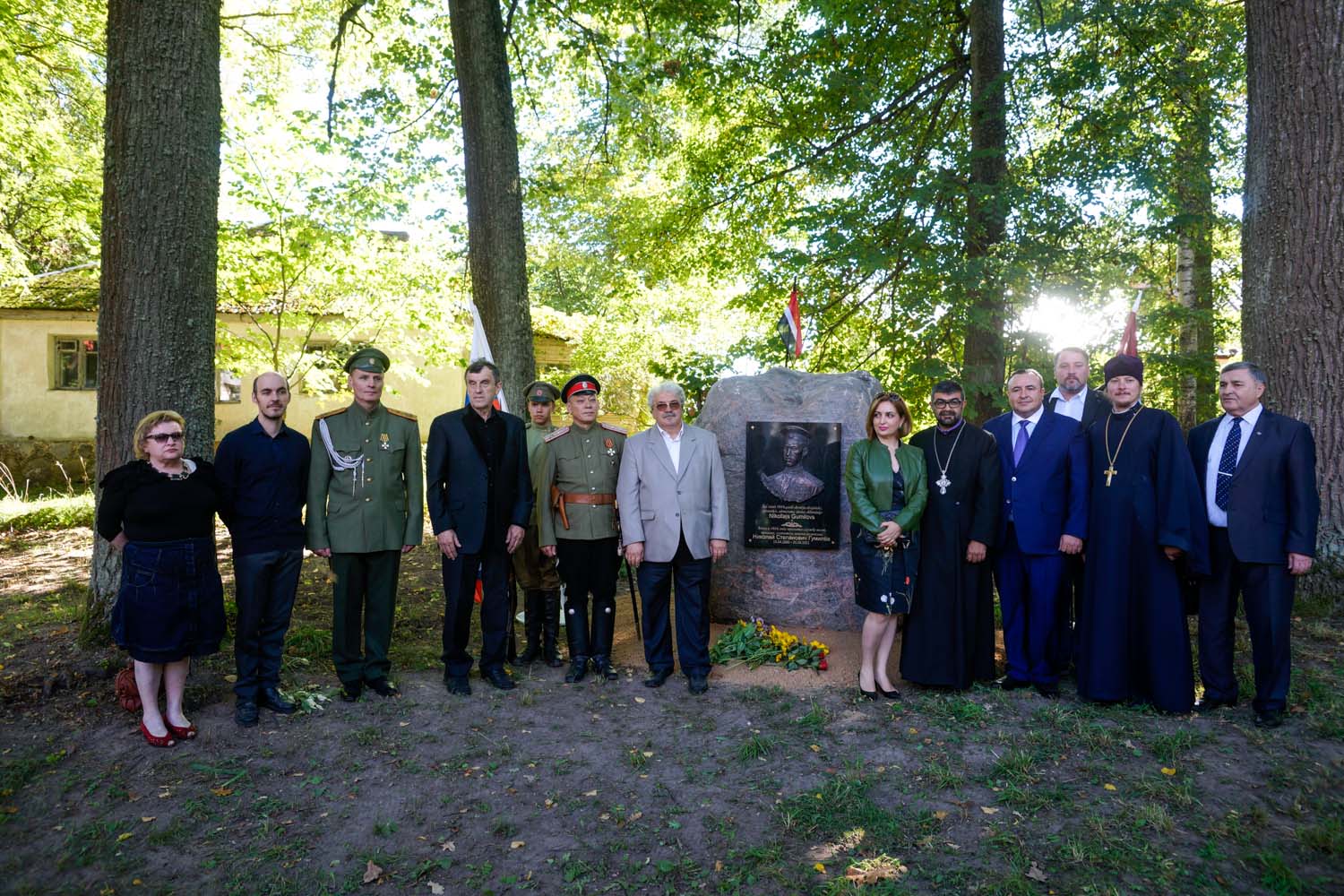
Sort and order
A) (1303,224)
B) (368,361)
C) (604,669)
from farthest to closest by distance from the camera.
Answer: (1303,224)
(604,669)
(368,361)

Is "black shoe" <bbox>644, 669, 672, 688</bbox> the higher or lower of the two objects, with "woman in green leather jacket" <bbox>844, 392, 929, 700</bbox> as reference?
lower

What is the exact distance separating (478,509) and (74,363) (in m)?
16.5

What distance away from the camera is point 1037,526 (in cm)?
470

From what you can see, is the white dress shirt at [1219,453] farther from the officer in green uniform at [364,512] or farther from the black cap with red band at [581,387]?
the officer in green uniform at [364,512]

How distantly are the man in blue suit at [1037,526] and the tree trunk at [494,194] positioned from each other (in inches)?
159

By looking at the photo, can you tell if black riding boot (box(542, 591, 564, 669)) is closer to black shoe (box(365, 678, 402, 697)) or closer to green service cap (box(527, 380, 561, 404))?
black shoe (box(365, 678, 402, 697))

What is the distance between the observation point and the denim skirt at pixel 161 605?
390cm

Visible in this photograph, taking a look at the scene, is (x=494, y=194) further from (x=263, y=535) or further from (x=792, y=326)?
(x=263, y=535)

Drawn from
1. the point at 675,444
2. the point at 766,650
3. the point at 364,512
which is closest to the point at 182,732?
the point at 364,512

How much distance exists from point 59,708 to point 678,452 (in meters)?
3.68

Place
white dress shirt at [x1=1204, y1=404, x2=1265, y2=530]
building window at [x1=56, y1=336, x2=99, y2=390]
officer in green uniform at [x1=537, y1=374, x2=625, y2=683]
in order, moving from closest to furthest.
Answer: white dress shirt at [x1=1204, y1=404, x2=1265, y2=530] < officer in green uniform at [x1=537, y1=374, x2=625, y2=683] < building window at [x1=56, y1=336, x2=99, y2=390]

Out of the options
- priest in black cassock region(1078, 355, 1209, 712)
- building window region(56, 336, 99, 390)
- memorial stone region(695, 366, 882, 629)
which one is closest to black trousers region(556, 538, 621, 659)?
memorial stone region(695, 366, 882, 629)

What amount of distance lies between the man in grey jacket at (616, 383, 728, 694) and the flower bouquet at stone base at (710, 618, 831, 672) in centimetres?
40

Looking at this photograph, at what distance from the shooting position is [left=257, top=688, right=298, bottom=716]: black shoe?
4.38 metres
